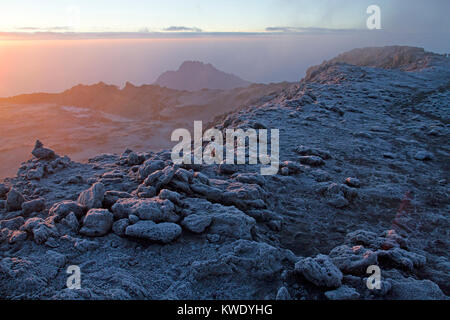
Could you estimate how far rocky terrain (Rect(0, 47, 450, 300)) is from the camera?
305 cm

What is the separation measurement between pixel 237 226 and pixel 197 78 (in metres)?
82.3

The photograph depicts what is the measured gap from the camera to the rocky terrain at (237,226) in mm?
3049

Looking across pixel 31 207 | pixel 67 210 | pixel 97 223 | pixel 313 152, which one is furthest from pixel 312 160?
pixel 31 207

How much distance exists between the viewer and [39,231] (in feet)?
11.8

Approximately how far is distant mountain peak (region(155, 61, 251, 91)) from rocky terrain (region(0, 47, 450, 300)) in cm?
7315

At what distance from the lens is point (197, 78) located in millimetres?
82562

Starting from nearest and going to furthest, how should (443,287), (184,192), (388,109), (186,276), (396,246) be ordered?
(186,276) → (443,287) → (396,246) → (184,192) → (388,109)

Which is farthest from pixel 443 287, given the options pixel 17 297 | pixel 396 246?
pixel 17 297

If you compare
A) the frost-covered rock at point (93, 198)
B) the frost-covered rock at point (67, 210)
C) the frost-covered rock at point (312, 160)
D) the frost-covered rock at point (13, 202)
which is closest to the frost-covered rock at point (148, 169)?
the frost-covered rock at point (93, 198)

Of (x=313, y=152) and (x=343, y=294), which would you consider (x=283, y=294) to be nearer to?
(x=343, y=294)

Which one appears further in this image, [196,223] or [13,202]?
[13,202]

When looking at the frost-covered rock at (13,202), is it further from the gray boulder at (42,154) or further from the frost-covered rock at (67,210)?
A: the gray boulder at (42,154)
